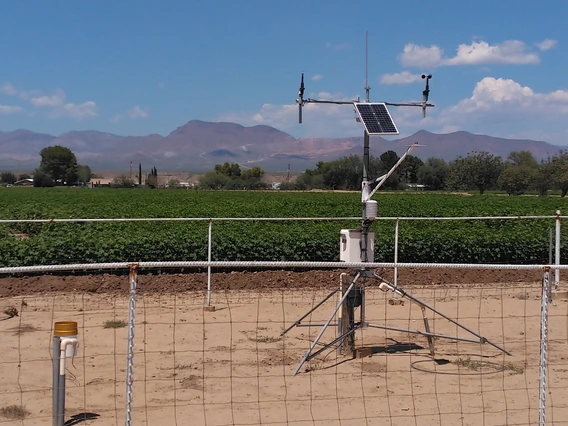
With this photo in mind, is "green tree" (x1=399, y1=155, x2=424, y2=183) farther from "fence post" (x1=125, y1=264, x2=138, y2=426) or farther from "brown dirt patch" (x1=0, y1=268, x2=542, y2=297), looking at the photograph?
"fence post" (x1=125, y1=264, x2=138, y2=426)

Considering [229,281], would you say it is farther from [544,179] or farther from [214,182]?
[214,182]

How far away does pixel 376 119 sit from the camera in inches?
329

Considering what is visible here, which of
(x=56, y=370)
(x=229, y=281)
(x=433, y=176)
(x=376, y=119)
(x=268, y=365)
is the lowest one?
(x=268, y=365)

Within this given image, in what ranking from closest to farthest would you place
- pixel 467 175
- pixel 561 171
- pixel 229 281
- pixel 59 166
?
pixel 229 281 → pixel 561 171 → pixel 467 175 → pixel 59 166

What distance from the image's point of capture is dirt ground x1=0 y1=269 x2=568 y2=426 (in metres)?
6.35

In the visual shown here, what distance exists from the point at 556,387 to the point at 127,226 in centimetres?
1448

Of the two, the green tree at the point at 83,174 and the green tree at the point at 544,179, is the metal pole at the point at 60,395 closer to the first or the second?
the green tree at the point at 544,179

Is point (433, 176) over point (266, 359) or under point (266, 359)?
over

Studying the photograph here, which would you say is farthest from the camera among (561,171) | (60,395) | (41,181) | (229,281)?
(41,181)

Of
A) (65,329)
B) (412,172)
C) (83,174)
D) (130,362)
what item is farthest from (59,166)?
(130,362)

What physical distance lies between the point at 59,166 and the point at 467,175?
88.9m

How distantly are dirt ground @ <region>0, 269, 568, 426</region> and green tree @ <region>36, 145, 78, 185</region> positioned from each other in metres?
151

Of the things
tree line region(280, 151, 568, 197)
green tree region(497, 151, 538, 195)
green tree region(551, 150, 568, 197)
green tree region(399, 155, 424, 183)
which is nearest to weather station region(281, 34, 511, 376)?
green tree region(551, 150, 568, 197)

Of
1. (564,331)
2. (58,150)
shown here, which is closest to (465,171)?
(58,150)
